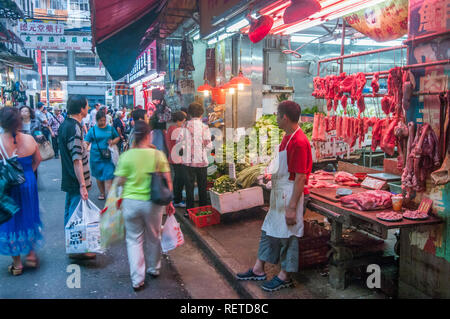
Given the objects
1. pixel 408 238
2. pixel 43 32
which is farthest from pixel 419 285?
pixel 43 32

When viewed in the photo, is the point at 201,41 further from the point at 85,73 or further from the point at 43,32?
the point at 85,73

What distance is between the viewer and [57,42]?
52.8ft

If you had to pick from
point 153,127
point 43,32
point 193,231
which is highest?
point 43,32

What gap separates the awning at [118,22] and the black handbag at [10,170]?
366 cm

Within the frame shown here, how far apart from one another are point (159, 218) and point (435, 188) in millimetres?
3134

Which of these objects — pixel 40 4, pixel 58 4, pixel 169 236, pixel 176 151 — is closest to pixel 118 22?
pixel 176 151

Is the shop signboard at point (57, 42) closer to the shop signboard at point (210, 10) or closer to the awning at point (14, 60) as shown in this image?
the awning at point (14, 60)

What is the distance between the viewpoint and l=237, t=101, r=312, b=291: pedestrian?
157 inches

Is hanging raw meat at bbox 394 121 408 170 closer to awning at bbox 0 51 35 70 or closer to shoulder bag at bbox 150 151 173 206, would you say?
shoulder bag at bbox 150 151 173 206

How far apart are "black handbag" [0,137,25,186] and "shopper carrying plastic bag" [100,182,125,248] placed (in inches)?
50.6

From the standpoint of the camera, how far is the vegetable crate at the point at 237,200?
21.9ft


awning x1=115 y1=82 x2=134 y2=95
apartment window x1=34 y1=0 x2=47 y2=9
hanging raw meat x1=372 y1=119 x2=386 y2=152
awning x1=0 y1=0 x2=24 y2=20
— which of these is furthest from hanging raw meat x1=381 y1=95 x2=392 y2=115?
apartment window x1=34 y1=0 x2=47 y2=9

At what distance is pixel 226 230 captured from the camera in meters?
6.66

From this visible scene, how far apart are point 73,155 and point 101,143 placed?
2.40 meters
